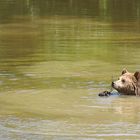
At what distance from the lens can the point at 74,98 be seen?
454 inches

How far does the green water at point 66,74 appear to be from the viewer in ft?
31.4

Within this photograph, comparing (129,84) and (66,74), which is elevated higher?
(129,84)

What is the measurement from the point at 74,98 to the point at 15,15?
17633 mm

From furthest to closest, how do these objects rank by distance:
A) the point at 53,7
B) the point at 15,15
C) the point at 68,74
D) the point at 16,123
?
the point at 53,7, the point at 15,15, the point at 68,74, the point at 16,123

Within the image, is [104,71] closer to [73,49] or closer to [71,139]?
[73,49]

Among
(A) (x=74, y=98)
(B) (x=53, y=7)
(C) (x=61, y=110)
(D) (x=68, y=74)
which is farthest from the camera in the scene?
(B) (x=53, y=7)

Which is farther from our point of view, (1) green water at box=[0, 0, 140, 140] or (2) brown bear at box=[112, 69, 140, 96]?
(2) brown bear at box=[112, 69, 140, 96]

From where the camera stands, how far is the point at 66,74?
14.1 meters

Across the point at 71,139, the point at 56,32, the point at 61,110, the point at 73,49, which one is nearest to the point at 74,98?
the point at 61,110

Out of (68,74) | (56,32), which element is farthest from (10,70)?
(56,32)

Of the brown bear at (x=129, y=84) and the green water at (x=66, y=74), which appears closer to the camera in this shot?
the green water at (x=66, y=74)

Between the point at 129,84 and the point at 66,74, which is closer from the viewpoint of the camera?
the point at 129,84

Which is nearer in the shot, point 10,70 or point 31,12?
point 10,70

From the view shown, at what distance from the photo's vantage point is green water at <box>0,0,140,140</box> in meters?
9.57
